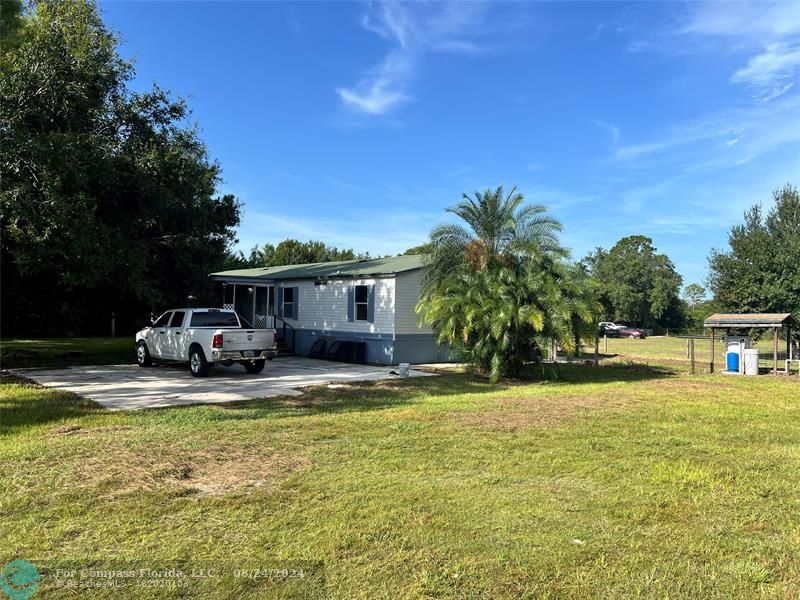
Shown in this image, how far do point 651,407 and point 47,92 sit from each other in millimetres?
15327

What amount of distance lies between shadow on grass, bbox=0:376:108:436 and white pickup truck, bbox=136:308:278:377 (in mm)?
3484

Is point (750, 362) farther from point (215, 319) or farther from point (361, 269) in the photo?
point (215, 319)

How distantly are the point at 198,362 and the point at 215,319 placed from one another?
128cm

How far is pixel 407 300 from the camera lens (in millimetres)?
18703

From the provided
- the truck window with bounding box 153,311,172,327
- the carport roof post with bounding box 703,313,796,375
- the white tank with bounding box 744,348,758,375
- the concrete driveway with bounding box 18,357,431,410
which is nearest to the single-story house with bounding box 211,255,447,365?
the concrete driveway with bounding box 18,357,431,410

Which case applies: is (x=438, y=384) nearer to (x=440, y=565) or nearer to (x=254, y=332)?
(x=254, y=332)

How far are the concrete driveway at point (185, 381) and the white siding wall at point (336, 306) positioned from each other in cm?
170

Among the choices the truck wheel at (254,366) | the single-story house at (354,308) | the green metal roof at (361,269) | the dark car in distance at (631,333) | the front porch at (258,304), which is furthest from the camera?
the dark car in distance at (631,333)

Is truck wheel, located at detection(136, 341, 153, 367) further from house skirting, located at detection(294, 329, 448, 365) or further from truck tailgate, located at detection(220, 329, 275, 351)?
house skirting, located at detection(294, 329, 448, 365)

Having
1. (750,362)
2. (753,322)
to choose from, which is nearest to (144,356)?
(750,362)

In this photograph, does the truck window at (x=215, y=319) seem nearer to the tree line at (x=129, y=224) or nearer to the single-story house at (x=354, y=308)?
the tree line at (x=129, y=224)

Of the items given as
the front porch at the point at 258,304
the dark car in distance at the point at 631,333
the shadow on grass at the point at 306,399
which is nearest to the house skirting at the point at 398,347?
the front porch at the point at 258,304

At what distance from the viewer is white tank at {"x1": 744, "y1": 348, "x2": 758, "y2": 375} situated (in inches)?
659

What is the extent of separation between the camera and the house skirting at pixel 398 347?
1852 cm
